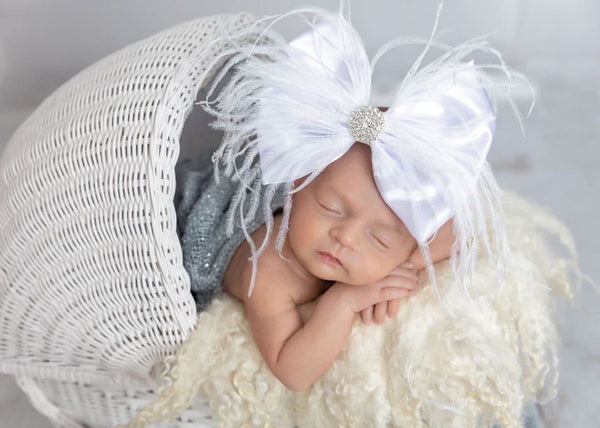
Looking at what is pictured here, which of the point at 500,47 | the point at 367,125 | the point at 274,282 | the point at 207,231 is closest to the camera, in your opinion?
the point at 367,125

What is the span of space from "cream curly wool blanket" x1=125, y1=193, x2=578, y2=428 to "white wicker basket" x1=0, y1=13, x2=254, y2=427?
7 centimetres

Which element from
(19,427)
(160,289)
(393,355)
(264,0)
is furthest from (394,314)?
(264,0)

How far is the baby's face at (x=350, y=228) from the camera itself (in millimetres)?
1013

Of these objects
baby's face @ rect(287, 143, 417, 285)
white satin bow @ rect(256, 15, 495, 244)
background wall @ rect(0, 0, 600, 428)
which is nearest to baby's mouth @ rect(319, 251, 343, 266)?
baby's face @ rect(287, 143, 417, 285)

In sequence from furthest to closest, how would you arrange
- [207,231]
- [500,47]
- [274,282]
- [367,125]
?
[500,47]
[207,231]
[274,282]
[367,125]

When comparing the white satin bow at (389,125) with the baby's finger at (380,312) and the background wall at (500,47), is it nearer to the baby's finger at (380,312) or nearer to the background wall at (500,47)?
the baby's finger at (380,312)

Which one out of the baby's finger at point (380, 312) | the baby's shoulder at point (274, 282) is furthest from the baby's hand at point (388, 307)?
the baby's shoulder at point (274, 282)

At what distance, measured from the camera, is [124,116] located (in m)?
1.05

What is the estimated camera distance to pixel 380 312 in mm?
1057

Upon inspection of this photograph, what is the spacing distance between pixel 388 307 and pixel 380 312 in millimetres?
14

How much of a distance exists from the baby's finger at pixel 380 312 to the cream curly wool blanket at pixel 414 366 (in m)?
0.01

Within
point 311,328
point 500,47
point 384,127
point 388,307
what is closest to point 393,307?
point 388,307

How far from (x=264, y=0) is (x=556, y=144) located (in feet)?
2.51

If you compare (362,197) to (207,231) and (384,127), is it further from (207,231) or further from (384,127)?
(207,231)
